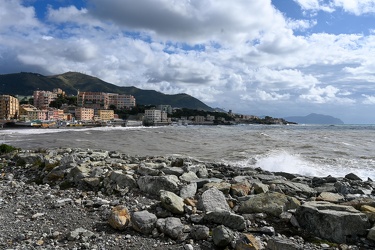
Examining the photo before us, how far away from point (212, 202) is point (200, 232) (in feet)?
5.18

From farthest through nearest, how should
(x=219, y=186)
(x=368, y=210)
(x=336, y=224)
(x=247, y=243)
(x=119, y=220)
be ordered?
(x=219, y=186) → (x=368, y=210) → (x=119, y=220) → (x=336, y=224) → (x=247, y=243)

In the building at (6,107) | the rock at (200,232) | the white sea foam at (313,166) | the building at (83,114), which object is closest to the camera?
the rock at (200,232)

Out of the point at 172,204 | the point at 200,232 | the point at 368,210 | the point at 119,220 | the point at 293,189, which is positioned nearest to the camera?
the point at 200,232

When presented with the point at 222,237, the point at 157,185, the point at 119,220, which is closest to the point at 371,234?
the point at 222,237

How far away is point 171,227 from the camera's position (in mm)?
6180

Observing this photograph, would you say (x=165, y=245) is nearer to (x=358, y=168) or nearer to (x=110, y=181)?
(x=110, y=181)

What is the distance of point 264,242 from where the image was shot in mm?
5887

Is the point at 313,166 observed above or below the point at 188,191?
below

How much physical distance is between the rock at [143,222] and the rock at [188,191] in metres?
2.09

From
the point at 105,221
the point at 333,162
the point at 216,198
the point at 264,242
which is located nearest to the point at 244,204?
the point at 216,198

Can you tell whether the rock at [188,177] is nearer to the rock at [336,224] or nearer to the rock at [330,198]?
the rock at [330,198]

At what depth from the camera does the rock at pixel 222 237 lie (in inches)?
225

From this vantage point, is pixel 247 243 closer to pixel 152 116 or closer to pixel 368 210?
pixel 368 210

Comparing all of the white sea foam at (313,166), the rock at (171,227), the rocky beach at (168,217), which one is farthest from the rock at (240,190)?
the white sea foam at (313,166)
